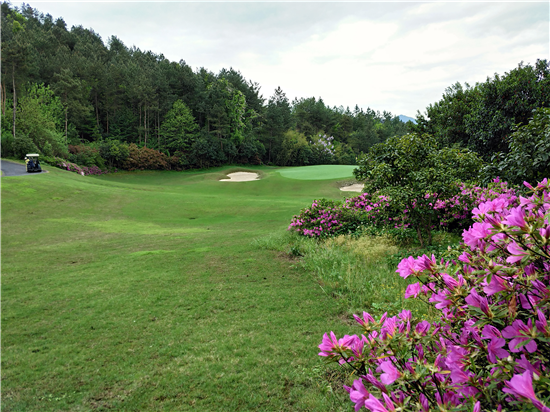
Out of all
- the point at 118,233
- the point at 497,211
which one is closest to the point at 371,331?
the point at 497,211

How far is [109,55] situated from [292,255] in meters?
70.4

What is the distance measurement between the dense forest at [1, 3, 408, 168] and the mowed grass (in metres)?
33.1

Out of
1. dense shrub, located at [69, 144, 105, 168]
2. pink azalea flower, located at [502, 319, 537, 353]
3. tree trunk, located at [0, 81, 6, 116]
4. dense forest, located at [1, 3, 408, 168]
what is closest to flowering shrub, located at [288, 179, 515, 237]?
pink azalea flower, located at [502, 319, 537, 353]

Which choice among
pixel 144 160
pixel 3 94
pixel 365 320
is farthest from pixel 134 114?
pixel 365 320

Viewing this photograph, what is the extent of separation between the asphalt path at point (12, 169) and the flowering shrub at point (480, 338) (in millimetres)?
27459

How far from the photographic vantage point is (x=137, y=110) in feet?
166

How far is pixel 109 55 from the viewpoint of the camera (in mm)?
61938

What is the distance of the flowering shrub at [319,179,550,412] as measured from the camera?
105 centimetres

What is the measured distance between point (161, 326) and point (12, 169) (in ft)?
89.1

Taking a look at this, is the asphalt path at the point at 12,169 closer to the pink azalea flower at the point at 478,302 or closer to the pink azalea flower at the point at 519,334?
the pink azalea flower at the point at 478,302

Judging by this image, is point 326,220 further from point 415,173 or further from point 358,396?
point 358,396

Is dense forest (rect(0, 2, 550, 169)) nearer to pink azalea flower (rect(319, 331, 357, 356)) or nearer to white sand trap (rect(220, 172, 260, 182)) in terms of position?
white sand trap (rect(220, 172, 260, 182))

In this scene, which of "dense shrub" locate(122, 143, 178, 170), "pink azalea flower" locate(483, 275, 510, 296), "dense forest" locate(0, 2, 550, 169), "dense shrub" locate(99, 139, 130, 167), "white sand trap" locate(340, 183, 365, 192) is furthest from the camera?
"dense shrub" locate(122, 143, 178, 170)

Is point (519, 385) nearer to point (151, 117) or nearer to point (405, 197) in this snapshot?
point (405, 197)
